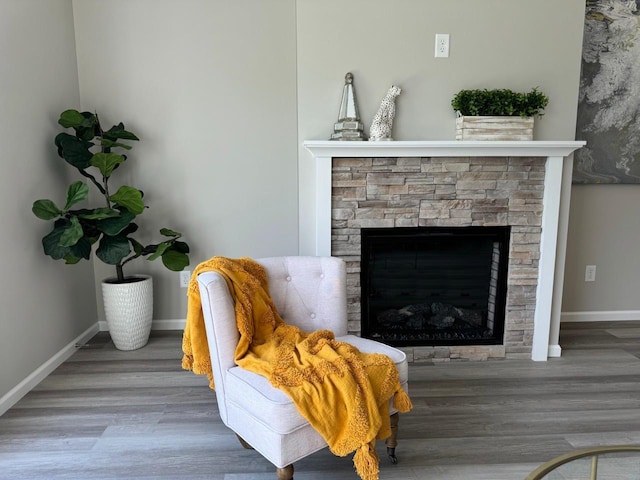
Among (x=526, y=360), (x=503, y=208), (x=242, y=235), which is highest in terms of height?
(x=503, y=208)

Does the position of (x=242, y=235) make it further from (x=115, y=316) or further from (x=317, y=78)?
(x=317, y=78)

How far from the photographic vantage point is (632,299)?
3395 millimetres

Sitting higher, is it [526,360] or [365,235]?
[365,235]

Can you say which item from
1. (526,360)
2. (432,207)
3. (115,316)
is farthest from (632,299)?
(115,316)

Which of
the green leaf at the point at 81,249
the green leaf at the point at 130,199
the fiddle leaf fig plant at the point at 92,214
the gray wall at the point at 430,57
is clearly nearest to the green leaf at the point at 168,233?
the fiddle leaf fig plant at the point at 92,214

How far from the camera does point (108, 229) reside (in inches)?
98.8

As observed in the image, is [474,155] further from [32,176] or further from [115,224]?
[32,176]

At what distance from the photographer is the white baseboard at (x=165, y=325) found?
309 centimetres

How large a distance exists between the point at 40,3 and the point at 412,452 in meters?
2.81

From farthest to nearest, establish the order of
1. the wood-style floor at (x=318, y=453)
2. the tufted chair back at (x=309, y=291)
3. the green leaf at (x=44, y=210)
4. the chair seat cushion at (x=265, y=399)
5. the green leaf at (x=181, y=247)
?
the green leaf at (x=181, y=247)
the green leaf at (x=44, y=210)
the tufted chair back at (x=309, y=291)
the wood-style floor at (x=318, y=453)
the chair seat cushion at (x=265, y=399)

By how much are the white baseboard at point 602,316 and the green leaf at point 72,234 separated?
10.3 feet

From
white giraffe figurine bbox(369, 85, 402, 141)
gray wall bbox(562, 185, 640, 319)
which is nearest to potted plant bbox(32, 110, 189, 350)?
white giraffe figurine bbox(369, 85, 402, 141)

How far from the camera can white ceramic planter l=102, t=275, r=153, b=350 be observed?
2.71 meters

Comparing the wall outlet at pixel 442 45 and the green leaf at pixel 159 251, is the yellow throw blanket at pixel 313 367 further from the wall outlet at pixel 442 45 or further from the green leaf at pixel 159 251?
the wall outlet at pixel 442 45
